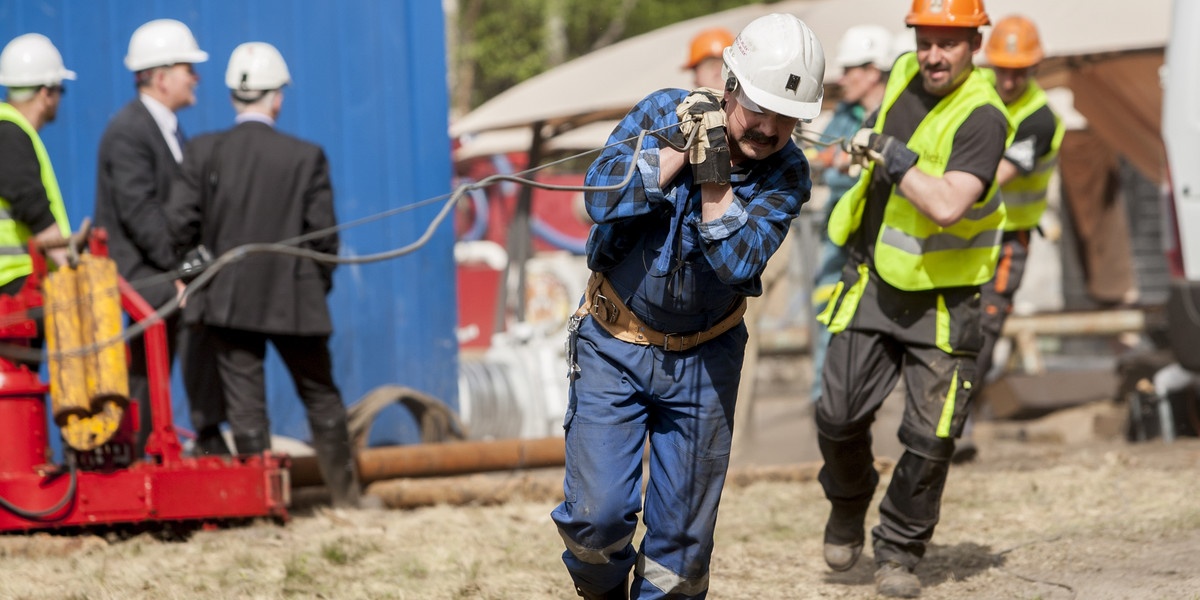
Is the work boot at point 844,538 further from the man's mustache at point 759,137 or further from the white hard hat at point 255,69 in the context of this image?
the white hard hat at point 255,69

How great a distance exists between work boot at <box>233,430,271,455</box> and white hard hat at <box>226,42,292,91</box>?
5.74 feet

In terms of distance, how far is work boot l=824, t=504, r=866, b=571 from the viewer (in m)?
4.94

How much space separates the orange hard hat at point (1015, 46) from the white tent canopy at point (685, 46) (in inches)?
83.7

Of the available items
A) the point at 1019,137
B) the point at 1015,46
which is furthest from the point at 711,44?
the point at 1019,137

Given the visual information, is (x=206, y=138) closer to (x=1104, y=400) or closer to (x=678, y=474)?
(x=678, y=474)

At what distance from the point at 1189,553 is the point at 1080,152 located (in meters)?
9.39

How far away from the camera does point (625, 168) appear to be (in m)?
3.50

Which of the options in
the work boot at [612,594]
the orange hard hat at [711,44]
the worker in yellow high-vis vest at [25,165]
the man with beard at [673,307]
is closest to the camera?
the man with beard at [673,307]

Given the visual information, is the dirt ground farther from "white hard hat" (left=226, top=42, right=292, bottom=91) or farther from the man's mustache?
"white hard hat" (left=226, top=42, right=292, bottom=91)

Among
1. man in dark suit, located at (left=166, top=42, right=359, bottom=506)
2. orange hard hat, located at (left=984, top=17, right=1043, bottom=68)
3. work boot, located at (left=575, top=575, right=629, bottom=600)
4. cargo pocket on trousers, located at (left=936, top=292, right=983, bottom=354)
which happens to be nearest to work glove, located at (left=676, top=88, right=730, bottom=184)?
work boot, located at (left=575, top=575, right=629, bottom=600)

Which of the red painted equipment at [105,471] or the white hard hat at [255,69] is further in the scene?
the white hard hat at [255,69]

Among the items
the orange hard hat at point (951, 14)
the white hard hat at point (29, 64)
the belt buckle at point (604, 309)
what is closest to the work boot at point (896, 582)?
the belt buckle at point (604, 309)

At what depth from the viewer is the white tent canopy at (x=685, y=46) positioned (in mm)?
10156

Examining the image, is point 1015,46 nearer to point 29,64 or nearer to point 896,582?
point 896,582
